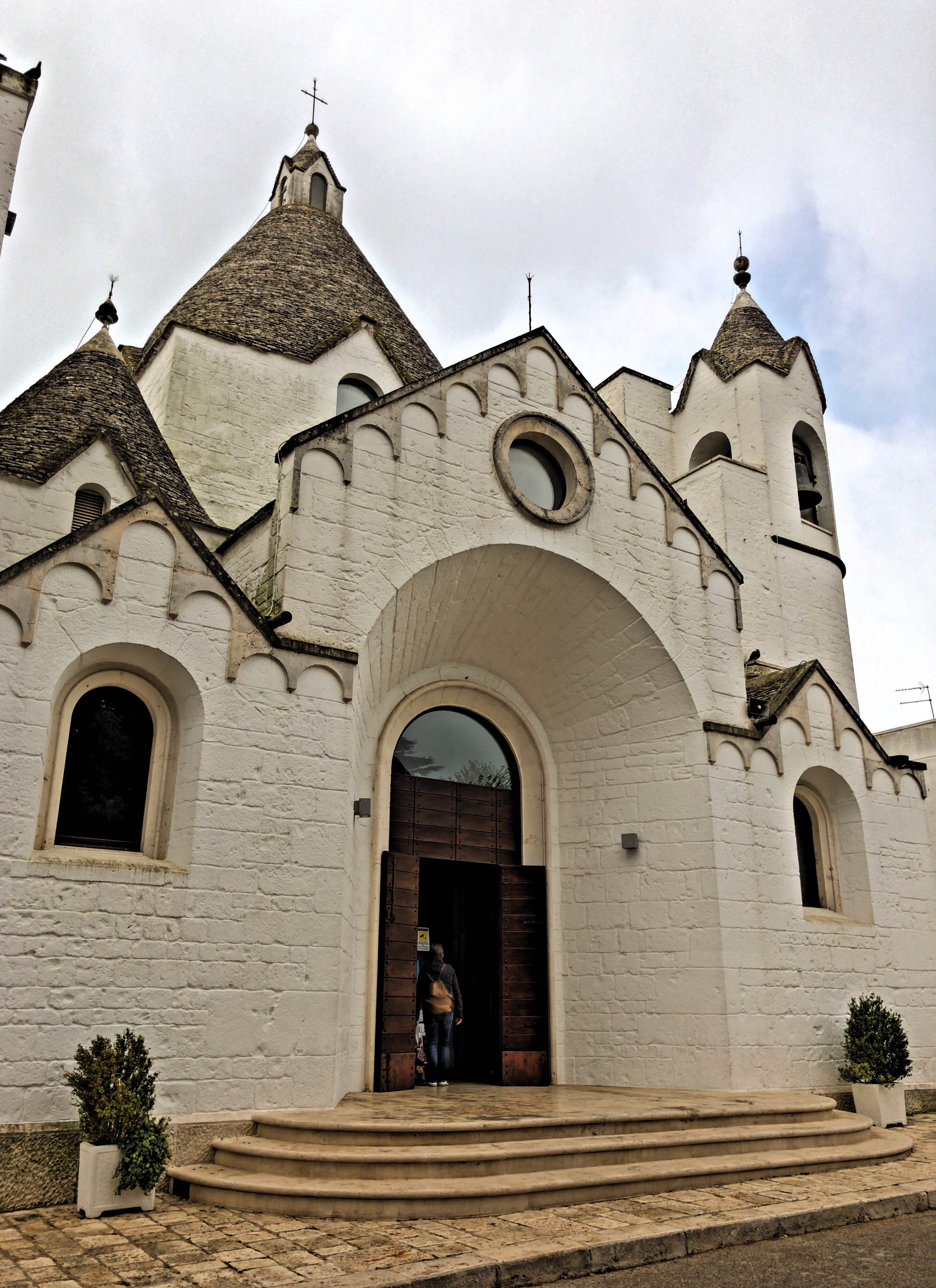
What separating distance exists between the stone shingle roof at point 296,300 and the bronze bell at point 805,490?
285 inches

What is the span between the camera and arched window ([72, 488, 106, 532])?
10.5 meters

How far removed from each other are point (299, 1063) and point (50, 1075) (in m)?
2.10

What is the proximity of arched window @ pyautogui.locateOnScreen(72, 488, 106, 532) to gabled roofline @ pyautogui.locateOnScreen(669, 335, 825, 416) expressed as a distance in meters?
12.9

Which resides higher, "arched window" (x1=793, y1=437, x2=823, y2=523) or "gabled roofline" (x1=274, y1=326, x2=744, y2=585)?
"arched window" (x1=793, y1=437, x2=823, y2=523)

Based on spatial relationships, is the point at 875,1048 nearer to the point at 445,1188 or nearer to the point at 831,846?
the point at 831,846

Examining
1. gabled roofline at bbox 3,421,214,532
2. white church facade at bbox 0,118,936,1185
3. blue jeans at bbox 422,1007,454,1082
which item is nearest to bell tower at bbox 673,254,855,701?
white church facade at bbox 0,118,936,1185

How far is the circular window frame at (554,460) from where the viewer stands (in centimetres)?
1175

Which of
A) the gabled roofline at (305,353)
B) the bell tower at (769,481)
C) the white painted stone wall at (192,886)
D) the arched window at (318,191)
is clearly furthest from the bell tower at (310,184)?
the white painted stone wall at (192,886)

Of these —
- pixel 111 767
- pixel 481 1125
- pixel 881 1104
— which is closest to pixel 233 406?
pixel 111 767

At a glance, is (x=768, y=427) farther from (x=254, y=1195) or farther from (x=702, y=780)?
(x=254, y=1195)

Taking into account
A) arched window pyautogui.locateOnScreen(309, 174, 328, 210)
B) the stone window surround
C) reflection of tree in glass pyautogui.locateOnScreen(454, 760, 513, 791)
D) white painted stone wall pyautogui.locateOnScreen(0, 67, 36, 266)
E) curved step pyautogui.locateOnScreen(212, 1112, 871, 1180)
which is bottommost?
curved step pyautogui.locateOnScreen(212, 1112, 871, 1180)

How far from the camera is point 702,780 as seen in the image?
12102 mm

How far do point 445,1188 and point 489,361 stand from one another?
9065mm

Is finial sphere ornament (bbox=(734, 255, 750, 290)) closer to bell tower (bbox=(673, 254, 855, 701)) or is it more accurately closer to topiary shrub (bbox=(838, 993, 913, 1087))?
bell tower (bbox=(673, 254, 855, 701))
